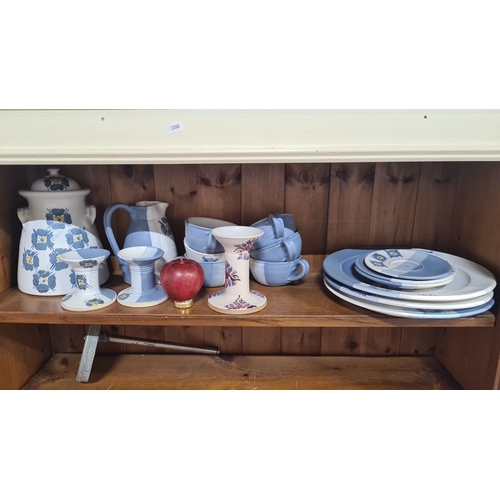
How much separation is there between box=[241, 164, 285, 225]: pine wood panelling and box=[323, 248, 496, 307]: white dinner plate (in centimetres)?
17

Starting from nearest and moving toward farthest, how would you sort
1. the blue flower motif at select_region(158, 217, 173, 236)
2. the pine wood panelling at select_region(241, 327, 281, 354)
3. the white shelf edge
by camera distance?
1. the white shelf edge
2. the blue flower motif at select_region(158, 217, 173, 236)
3. the pine wood panelling at select_region(241, 327, 281, 354)

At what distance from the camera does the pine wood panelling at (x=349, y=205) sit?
0.86 m

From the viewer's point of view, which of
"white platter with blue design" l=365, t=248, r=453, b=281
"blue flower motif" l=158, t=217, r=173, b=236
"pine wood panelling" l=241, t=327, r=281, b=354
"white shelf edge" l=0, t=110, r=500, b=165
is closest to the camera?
"white shelf edge" l=0, t=110, r=500, b=165

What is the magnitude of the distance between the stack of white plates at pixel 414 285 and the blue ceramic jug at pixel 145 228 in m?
0.33

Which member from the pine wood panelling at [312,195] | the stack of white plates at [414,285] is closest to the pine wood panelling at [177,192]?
the pine wood panelling at [312,195]

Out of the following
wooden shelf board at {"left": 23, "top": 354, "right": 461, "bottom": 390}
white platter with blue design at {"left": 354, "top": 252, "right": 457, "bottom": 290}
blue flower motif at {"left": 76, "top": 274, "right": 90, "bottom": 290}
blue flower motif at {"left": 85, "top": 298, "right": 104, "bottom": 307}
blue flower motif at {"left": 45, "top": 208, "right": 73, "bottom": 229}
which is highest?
blue flower motif at {"left": 45, "top": 208, "right": 73, "bottom": 229}

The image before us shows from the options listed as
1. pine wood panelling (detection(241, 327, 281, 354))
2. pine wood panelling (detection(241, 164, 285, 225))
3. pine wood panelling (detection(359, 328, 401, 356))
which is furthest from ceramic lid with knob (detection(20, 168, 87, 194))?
pine wood panelling (detection(359, 328, 401, 356))

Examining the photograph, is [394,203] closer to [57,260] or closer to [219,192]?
[219,192]

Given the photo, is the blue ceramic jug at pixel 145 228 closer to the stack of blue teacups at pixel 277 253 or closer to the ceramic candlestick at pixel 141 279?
the ceramic candlestick at pixel 141 279

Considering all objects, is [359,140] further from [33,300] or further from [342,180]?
[33,300]

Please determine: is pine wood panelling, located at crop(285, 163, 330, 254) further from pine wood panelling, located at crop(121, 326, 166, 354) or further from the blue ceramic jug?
pine wood panelling, located at crop(121, 326, 166, 354)

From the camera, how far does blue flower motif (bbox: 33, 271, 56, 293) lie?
0.77m

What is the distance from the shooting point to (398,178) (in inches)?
33.8
